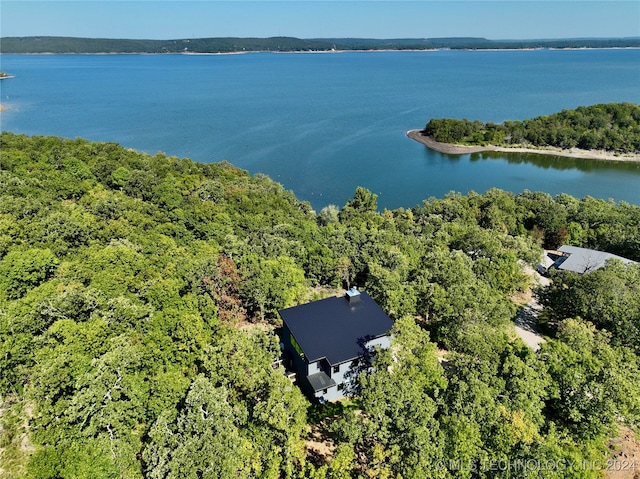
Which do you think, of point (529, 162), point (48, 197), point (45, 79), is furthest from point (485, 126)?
point (45, 79)

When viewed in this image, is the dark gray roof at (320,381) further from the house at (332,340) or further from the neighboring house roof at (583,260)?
the neighboring house roof at (583,260)

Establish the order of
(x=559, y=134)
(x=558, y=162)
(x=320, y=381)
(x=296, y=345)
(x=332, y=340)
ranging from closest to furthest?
1. (x=320, y=381)
2. (x=332, y=340)
3. (x=296, y=345)
4. (x=558, y=162)
5. (x=559, y=134)

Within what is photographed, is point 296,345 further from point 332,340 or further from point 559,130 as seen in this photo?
point 559,130

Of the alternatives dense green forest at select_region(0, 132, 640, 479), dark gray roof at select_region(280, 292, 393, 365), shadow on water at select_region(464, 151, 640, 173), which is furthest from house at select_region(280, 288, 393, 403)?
shadow on water at select_region(464, 151, 640, 173)

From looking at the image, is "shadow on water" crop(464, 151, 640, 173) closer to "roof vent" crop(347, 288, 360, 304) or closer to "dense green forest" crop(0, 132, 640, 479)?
"dense green forest" crop(0, 132, 640, 479)

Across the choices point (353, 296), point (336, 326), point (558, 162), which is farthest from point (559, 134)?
point (336, 326)

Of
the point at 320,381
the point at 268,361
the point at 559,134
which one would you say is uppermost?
the point at 268,361

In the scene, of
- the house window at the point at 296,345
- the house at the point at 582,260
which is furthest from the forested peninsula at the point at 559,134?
the house window at the point at 296,345
